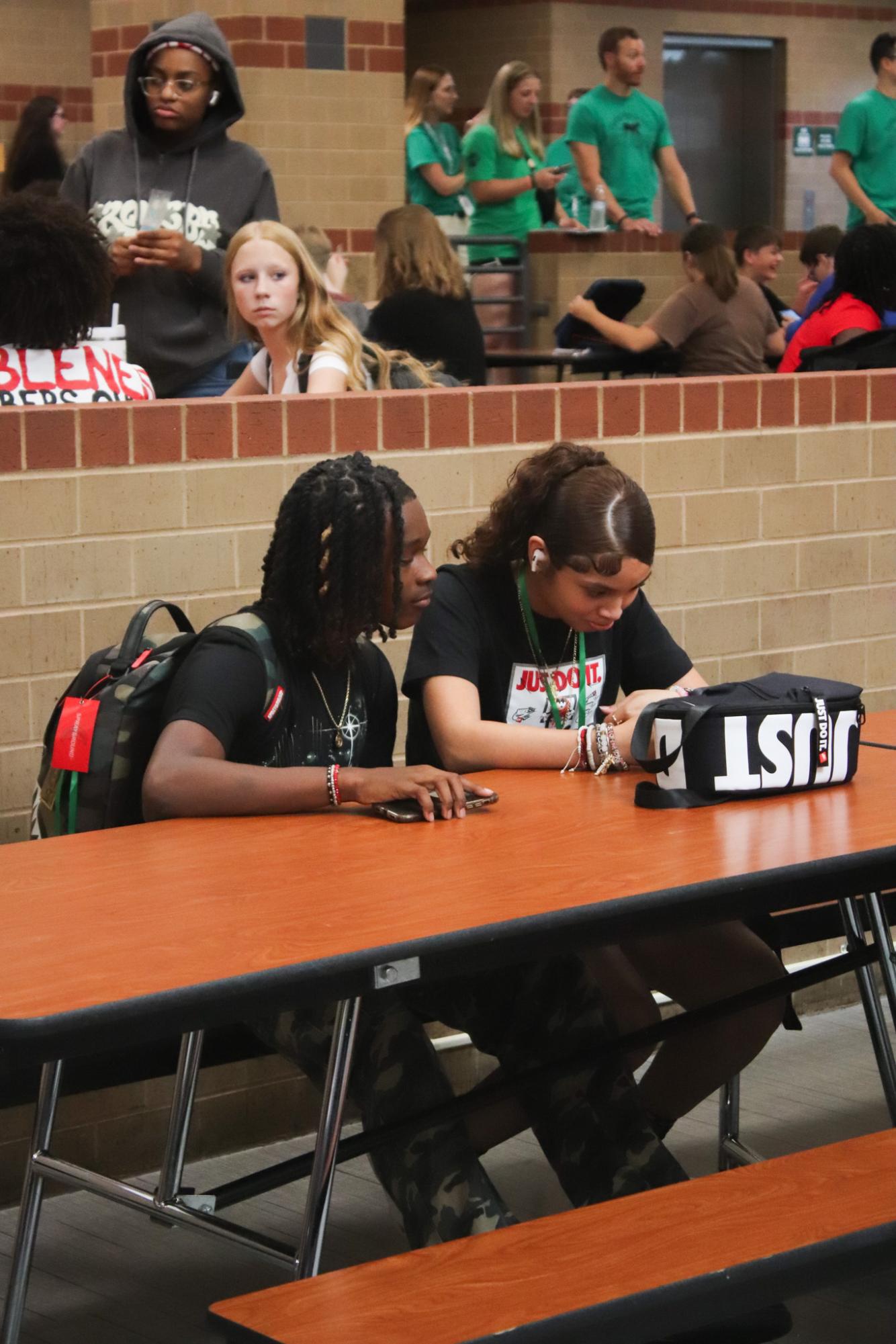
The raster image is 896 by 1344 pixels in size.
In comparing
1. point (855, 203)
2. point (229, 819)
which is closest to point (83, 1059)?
point (229, 819)

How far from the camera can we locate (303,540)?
3.10 m

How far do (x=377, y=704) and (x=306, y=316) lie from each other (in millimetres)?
1452

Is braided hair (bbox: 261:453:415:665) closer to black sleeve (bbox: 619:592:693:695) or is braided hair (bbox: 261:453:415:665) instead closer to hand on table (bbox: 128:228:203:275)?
black sleeve (bbox: 619:592:693:695)

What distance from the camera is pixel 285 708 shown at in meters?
3.03

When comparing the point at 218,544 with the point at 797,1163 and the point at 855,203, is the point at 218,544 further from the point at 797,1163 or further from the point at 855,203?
the point at 855,203

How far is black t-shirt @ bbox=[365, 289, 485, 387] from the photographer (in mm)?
6141

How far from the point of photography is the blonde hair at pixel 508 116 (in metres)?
9.73

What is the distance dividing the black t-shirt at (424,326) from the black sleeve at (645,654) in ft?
8.93

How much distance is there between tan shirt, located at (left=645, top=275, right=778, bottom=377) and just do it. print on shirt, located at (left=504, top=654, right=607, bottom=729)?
14.8 feet

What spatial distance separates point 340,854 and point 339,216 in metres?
6.87

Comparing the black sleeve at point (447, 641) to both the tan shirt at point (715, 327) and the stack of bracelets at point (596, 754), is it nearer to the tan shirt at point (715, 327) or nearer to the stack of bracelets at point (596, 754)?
the stack of bracelets at point (596, 754)

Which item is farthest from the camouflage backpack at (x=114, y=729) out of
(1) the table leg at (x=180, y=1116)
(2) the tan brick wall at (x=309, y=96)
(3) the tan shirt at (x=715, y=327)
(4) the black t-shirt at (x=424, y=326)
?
(2) the tan brick wall at (x=309, y=96)

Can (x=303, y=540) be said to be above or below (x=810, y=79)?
below

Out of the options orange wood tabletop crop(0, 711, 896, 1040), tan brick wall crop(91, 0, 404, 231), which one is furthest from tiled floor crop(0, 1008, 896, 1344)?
tan brick wall crop(91, 0, 404, 231)
